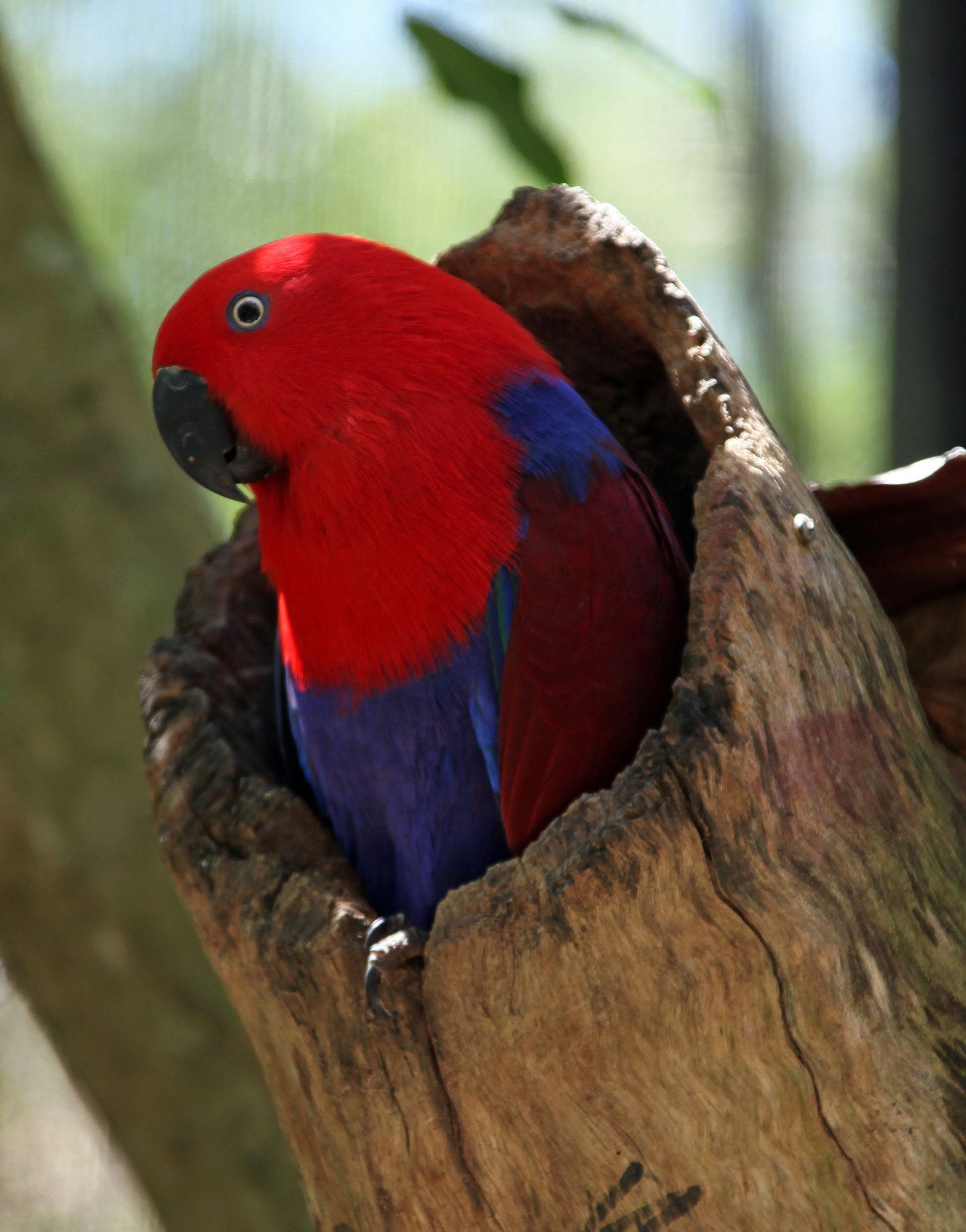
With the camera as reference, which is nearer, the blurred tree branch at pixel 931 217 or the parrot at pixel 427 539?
the parrot at pixel 427 539

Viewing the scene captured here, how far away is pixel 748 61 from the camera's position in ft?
8.09

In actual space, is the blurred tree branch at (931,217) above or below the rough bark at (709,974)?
above

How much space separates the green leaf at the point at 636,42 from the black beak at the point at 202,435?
67cm

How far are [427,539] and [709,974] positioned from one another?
24.2 inches

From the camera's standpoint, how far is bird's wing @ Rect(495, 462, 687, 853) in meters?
1.29

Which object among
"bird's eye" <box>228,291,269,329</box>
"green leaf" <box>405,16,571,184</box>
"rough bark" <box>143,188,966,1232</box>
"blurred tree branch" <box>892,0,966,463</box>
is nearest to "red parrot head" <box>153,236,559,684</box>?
"bird's eye" <box>228,291,269,329</box>

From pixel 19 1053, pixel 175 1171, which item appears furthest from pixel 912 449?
pixel 19 1053

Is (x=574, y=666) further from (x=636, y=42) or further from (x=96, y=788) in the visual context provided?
(x=96, y=788)

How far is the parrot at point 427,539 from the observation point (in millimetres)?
1303

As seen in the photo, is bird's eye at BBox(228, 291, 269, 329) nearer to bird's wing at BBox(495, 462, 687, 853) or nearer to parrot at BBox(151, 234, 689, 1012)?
parrot at BBox(151, 234, 689, 1012)

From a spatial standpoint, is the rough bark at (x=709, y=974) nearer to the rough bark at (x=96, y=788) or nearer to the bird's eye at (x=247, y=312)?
the bird's eye at (x=247, y=312)

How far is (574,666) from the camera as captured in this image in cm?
129

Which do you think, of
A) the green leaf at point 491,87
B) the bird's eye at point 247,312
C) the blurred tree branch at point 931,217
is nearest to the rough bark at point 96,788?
the bird's eye at point 247,312

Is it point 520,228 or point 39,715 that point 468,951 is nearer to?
point 520,228
